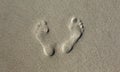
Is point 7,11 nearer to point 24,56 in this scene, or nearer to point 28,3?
point 28,3

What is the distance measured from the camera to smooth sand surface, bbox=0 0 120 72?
1625 millimetres

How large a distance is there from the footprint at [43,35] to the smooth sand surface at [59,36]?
2 centimetres

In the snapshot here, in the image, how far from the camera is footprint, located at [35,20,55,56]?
63.4 inches

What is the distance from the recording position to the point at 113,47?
1.65m

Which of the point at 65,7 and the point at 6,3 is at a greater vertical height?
the point at 6,3

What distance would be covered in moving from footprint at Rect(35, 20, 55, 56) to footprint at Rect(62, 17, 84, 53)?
0.08 meters

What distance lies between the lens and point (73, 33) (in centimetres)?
162

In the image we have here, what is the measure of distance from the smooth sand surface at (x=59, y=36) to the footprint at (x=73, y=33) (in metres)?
0.02

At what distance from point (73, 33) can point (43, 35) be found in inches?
7.0

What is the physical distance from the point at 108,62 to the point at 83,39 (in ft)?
0.67

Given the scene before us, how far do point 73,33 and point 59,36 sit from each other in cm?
9

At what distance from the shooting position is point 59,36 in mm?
1631

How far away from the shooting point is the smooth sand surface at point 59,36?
5.33 ft

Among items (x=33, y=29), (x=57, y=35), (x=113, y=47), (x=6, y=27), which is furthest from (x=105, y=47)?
(x=6, y=27)
